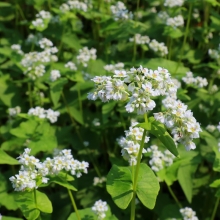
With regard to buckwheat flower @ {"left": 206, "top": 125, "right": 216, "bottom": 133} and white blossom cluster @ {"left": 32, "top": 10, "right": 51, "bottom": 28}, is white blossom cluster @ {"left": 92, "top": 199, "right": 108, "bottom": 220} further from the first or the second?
white blossom cluster @ {"left": 32, "top": 10, "right": 51, "bottom": 28}

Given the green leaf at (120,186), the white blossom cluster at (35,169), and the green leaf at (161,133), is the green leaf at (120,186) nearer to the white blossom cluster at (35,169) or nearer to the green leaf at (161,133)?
the white blossom cluster at (35,169)

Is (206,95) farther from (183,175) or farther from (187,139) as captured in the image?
Result: (187,139)

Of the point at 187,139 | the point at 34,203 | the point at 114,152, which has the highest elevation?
the point at 187,139

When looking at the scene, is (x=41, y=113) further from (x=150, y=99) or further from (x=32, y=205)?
(x=150, y=99)

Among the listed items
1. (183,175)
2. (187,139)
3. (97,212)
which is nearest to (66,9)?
(183,175)

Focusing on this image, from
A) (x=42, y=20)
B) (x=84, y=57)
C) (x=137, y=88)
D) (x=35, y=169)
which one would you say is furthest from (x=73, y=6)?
(x=137, y=88)

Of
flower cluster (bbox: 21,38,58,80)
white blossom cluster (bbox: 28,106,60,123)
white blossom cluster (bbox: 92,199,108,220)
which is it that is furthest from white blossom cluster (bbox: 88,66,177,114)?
flower cluster (bbox: 21,38,58,80)

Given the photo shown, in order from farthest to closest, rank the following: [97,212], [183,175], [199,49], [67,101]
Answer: [199,49] → [67,101] → [183,175] → [97,212]
